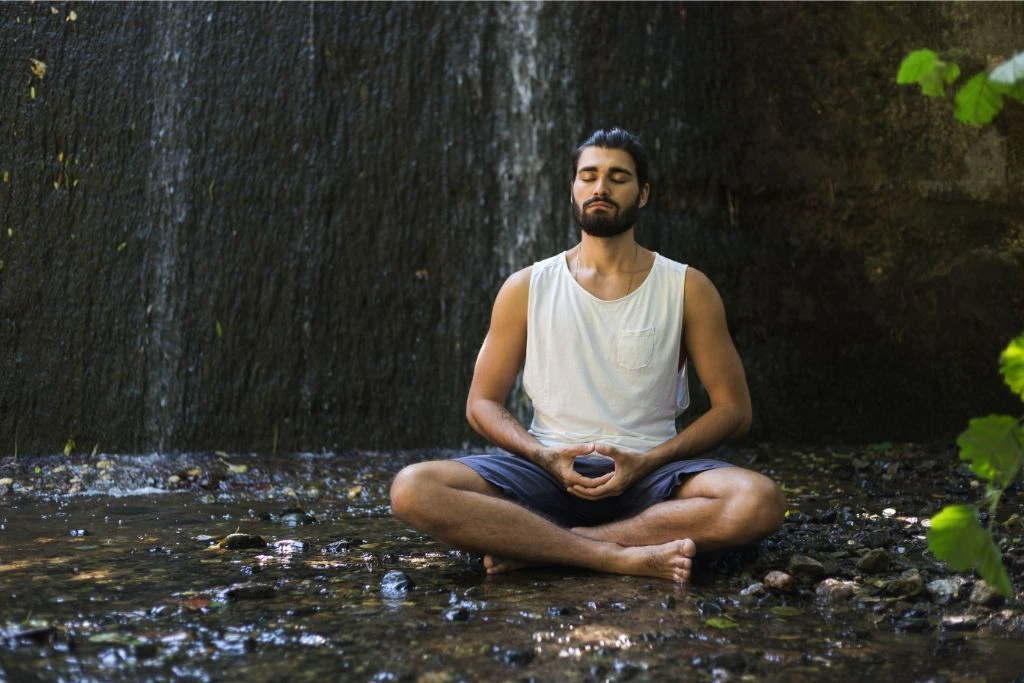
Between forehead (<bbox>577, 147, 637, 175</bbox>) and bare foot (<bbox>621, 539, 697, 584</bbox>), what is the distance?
1374mm

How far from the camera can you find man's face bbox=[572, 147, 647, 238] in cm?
395

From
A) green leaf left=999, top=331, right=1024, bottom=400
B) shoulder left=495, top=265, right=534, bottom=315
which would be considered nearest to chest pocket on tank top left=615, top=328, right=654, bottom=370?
shoulder left=495, top=265, right=534, bottom=315

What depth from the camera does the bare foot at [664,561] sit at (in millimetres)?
3400

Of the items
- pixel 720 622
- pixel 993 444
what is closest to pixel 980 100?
pixel 993 444

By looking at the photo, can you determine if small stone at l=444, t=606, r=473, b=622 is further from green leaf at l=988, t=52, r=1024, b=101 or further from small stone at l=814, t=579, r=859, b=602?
green leaf at l=988, t=52, r=1024, b=101

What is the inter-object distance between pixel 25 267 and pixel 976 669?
Answer: 6320 millimetres

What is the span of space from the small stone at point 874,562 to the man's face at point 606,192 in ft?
4.59

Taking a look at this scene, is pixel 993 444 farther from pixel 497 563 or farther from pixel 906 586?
pixel 497 563

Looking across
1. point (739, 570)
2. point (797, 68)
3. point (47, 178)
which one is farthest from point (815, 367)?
point (47, 178)

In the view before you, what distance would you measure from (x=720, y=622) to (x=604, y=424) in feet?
3.18

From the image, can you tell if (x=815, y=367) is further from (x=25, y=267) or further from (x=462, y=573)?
(x=25, y=267)

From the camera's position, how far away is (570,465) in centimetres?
362

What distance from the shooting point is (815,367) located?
23.9 ft

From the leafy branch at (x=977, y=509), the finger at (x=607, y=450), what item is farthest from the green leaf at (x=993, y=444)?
the finger at (x=607, y=450)
